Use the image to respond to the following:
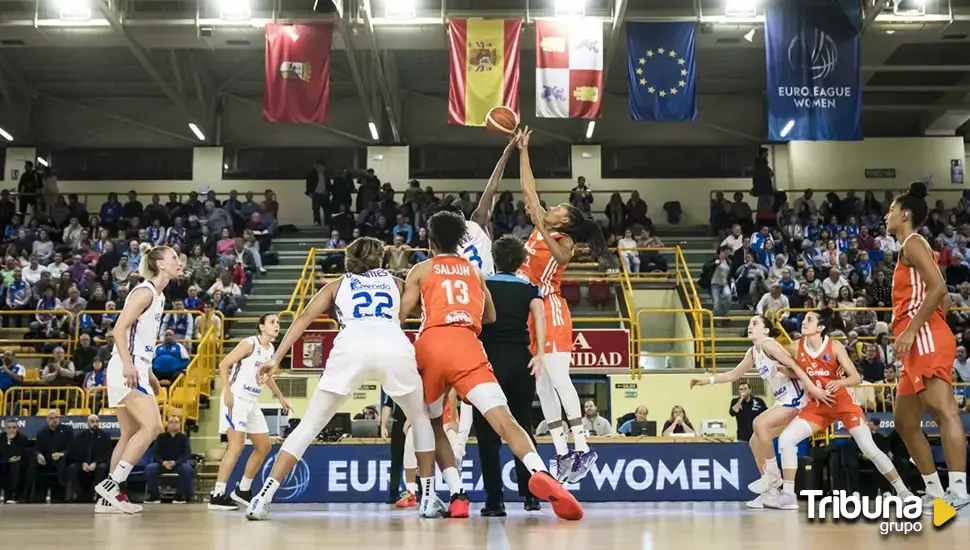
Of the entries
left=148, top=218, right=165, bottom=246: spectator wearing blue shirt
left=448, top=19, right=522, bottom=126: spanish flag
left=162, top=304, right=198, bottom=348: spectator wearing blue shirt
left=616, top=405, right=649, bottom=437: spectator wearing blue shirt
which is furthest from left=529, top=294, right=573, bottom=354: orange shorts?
left=148, top=218, right=165, bottom=246: spectator wearing blue shirt

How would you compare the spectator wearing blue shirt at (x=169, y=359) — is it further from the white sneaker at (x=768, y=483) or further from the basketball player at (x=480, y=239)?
the white sneaker at (x=768, y=483)

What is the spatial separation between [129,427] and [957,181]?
26752mm

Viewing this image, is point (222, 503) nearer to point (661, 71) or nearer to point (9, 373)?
point (9, 373)

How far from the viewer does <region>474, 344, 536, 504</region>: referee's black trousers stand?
7496 millimetres

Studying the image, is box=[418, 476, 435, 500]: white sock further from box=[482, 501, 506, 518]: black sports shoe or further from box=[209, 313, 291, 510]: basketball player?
box=[209, 313, 291, 510]: basketball player

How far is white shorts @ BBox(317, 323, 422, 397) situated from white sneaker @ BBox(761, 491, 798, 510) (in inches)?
167

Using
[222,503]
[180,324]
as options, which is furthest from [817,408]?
[180,324]

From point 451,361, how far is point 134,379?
293 centimetres

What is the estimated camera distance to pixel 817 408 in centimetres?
989

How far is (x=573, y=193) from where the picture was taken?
26.2m

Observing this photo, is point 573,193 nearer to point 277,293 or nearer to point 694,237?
point 694,237

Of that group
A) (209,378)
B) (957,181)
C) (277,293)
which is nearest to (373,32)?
(277,293)

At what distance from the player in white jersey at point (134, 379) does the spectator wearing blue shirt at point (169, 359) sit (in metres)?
9.16

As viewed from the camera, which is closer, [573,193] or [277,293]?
[277,293]
